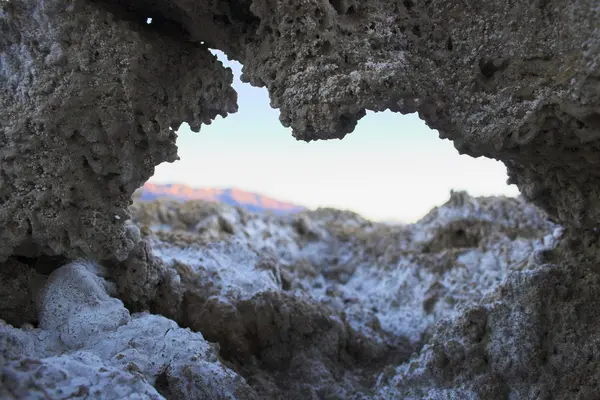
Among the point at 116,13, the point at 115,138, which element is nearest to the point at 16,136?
the point at 115,138

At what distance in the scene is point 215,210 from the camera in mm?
8422

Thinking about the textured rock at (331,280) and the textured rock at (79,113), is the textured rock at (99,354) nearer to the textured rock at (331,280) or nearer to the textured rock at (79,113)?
the textured rock at (79,113)

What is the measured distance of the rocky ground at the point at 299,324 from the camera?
3.47 m

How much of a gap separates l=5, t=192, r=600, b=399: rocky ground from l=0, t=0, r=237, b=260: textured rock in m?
0.49

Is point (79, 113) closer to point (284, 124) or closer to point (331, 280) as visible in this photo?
point (284, 124)

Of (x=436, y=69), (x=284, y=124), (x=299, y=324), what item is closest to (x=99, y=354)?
(x=284, y=124)

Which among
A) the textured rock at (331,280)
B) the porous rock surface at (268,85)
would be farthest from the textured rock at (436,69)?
the textured rock at (331,280)

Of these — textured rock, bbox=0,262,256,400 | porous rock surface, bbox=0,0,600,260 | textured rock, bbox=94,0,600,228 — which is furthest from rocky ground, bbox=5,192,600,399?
textured rock, bbox=94,0,600,228

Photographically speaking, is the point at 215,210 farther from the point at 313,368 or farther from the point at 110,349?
the point at 110,349

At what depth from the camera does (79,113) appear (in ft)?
12.2

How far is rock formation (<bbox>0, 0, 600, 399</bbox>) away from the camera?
127 inches

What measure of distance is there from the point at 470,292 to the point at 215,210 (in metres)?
4.14

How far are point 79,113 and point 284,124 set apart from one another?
1.44m

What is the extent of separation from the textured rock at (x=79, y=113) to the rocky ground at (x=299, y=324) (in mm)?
487
